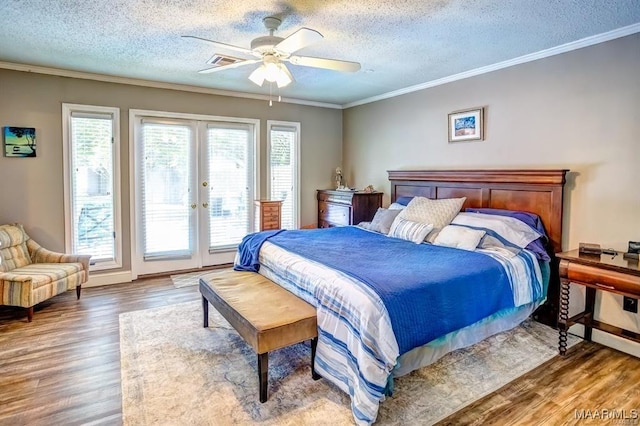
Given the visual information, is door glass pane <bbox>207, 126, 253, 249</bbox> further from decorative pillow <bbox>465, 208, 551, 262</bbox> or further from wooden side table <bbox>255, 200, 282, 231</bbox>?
decorative pillow <bbox>465, 208, 551, 262</bbox>

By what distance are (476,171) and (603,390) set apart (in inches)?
89.1

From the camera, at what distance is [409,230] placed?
3842 millimetres

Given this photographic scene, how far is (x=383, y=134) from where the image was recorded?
554cm

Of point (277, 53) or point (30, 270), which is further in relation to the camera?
point (30, 270)

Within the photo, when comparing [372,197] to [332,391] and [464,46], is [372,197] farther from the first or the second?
[332,391]

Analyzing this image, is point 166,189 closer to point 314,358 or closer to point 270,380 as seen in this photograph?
point 270,380

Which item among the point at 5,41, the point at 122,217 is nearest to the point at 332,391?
the point at 122,217

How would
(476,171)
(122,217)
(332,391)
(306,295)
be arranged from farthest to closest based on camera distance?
(122,217) < (476,171) < (306,295) < (332,391)

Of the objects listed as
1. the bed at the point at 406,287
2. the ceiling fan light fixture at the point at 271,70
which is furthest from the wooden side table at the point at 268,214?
the ceiling fan light fixture at the point at 271,70

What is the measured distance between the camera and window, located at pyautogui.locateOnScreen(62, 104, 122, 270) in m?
4.47

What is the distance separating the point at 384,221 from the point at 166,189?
2950 mm

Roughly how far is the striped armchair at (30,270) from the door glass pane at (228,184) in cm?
174

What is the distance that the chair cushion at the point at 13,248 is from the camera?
380cm

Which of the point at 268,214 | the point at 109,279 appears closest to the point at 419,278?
the point at 268,214
